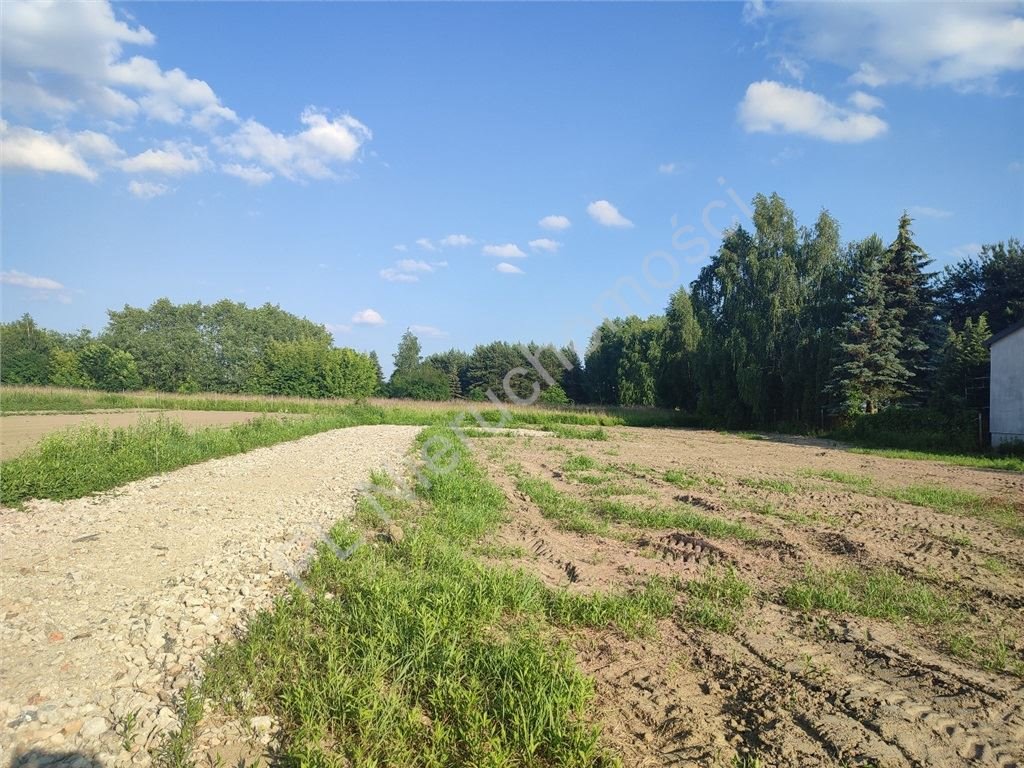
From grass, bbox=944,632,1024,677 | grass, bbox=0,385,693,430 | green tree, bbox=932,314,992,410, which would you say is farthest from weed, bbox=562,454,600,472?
green tree, bbox=932,314,992,410

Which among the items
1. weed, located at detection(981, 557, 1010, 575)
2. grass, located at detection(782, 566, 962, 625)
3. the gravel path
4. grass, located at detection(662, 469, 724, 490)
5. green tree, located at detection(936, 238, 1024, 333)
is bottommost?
the gravel path

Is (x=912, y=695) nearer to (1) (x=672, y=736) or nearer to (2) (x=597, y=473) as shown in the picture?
(1) (x=672, y=736)

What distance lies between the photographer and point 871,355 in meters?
25.8

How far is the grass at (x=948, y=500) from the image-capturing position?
8.18m

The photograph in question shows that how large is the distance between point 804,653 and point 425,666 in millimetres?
2483

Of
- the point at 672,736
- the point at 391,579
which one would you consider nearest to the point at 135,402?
the point at 391,579

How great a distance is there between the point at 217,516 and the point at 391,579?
3.62 meters

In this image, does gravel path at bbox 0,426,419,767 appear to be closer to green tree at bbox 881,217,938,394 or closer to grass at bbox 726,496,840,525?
grass at bbox 726,496,840,525

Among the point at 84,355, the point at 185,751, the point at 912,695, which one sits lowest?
the point at 185,751

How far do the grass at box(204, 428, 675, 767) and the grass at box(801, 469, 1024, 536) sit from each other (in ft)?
19.8

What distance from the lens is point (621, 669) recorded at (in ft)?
12.4

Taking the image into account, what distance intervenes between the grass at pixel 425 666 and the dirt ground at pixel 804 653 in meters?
0.30

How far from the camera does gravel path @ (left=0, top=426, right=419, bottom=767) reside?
10.2 feet

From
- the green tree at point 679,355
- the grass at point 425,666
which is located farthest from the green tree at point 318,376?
the grass at point 425,666
